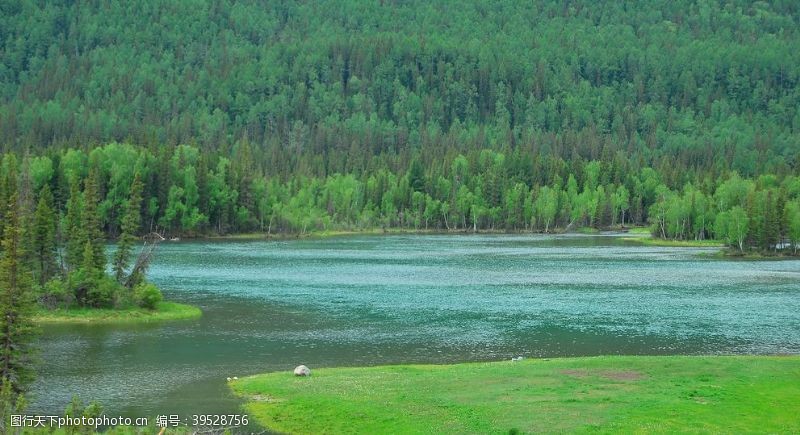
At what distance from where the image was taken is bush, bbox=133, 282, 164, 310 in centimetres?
8412

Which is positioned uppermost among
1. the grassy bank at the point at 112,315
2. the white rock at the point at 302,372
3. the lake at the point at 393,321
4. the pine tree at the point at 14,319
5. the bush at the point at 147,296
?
the pine tree at the point at 14,319

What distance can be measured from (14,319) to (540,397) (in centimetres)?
2658

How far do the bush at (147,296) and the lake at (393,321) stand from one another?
17.9ft

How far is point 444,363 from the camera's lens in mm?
62812

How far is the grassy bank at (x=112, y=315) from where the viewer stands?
80.1m

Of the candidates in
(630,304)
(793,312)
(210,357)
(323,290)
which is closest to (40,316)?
(210,357)

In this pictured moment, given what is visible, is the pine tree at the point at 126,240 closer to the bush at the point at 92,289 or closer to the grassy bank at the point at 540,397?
the bush at the point at 92,289

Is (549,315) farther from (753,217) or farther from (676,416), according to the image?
(753,217)

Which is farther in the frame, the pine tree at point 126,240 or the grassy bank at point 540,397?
the pine tree at point 126,240

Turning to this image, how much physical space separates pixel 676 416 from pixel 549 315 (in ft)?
147

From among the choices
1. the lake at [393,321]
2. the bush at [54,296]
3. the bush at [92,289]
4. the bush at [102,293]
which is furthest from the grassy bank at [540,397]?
the bush at [54,296]

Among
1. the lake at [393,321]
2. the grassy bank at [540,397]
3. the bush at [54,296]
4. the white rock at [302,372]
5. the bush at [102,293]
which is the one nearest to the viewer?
the grassy bank at [540,397]

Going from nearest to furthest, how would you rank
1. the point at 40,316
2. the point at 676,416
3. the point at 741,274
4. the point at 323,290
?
1. the point at 676,416
2. the point at 40,316
3. the point at 323,290
4. the point at 741,274

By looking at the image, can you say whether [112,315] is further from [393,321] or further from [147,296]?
[393,321]
